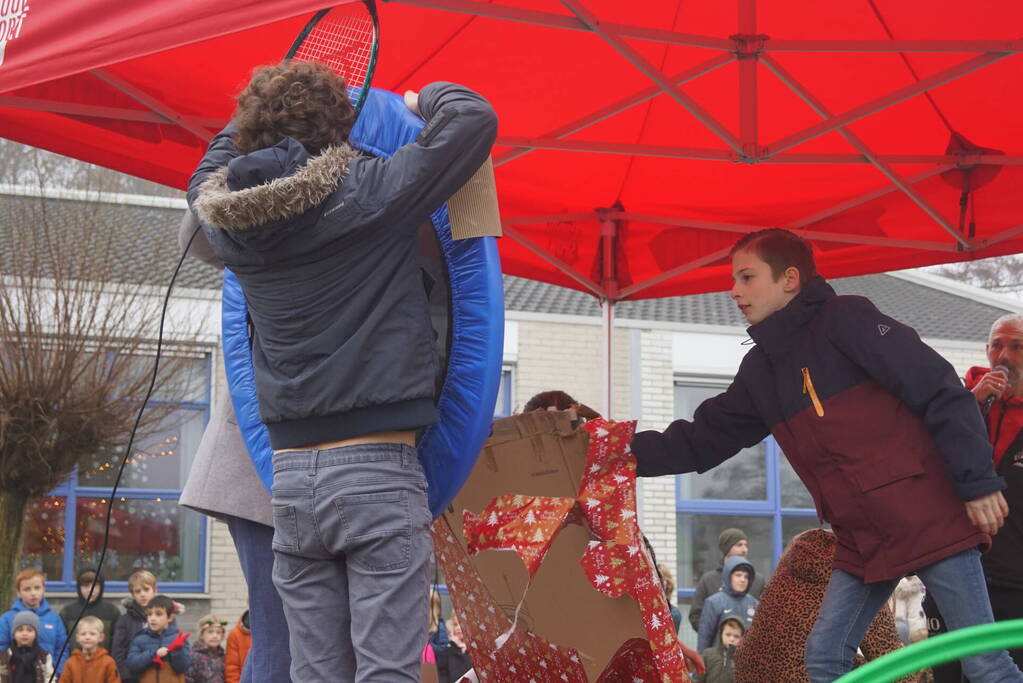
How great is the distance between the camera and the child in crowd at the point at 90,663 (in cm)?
877

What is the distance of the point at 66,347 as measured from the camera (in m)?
12.8

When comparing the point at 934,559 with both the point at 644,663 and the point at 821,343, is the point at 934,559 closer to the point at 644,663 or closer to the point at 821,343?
the point at 821,343

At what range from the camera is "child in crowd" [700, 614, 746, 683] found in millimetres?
9156

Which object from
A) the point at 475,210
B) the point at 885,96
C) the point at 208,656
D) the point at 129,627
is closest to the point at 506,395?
the point at 208,656

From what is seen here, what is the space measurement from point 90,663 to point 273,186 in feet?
23.0

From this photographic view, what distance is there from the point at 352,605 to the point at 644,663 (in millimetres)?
1866

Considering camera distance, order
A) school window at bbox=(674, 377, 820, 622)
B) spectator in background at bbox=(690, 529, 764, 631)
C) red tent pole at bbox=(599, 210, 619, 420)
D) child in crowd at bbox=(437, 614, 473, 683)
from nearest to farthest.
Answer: red tent pole at bbox=(599, 210, 619, 420)
child in crowd at bbox=(437, 614, 473, 683)
spectator in background at bbox=(690, 529, 764, 631)
school window at bbox=(674, 377, 820, 622)

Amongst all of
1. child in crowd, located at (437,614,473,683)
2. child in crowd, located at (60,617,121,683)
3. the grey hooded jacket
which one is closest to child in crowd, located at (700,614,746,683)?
child in crowd, located at (437,614,473,683)

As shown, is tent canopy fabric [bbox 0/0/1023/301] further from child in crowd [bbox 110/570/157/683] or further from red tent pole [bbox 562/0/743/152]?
child in crowd [bbox 110/570/157/683]

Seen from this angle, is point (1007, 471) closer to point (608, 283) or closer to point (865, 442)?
point (865, 442)

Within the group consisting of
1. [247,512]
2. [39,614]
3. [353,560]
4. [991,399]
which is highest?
[991,399]

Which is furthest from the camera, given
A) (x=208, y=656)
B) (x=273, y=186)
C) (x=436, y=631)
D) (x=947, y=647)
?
(x=436, y=631)

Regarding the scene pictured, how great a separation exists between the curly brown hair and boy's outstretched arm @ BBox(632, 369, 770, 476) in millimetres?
1898

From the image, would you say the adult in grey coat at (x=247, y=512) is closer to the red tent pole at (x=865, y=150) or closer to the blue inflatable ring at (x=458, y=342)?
the blue inflatable ring at (x=458, y=342)
